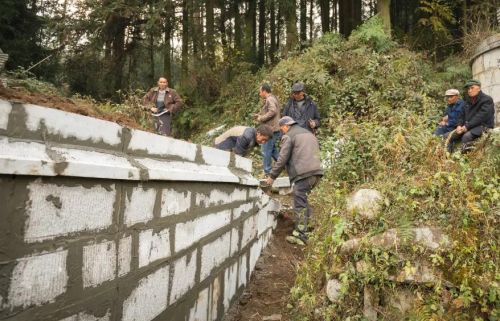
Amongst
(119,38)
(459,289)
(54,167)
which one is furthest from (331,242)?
(119,38)

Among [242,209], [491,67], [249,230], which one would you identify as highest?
[491,67]

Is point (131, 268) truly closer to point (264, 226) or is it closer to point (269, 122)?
point (264, 226)

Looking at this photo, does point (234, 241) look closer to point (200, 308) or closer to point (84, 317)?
point (200, 308)

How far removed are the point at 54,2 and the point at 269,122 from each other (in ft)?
40.4

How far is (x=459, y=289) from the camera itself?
3.68 m

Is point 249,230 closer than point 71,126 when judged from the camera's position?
No

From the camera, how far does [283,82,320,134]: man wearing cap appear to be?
8.05 metres

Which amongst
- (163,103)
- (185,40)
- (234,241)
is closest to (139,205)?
(234,241)

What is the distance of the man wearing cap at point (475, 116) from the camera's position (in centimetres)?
695

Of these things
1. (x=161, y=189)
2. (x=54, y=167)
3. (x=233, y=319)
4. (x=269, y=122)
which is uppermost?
(x=269, y=122)

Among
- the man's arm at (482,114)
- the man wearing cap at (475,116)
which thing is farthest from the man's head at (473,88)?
the man's arm at (482,114)

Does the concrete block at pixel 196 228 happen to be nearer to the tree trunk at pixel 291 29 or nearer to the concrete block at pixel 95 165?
the concrete block at pixel 95 165

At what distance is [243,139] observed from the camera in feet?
21.1

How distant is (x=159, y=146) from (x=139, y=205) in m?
0.49
